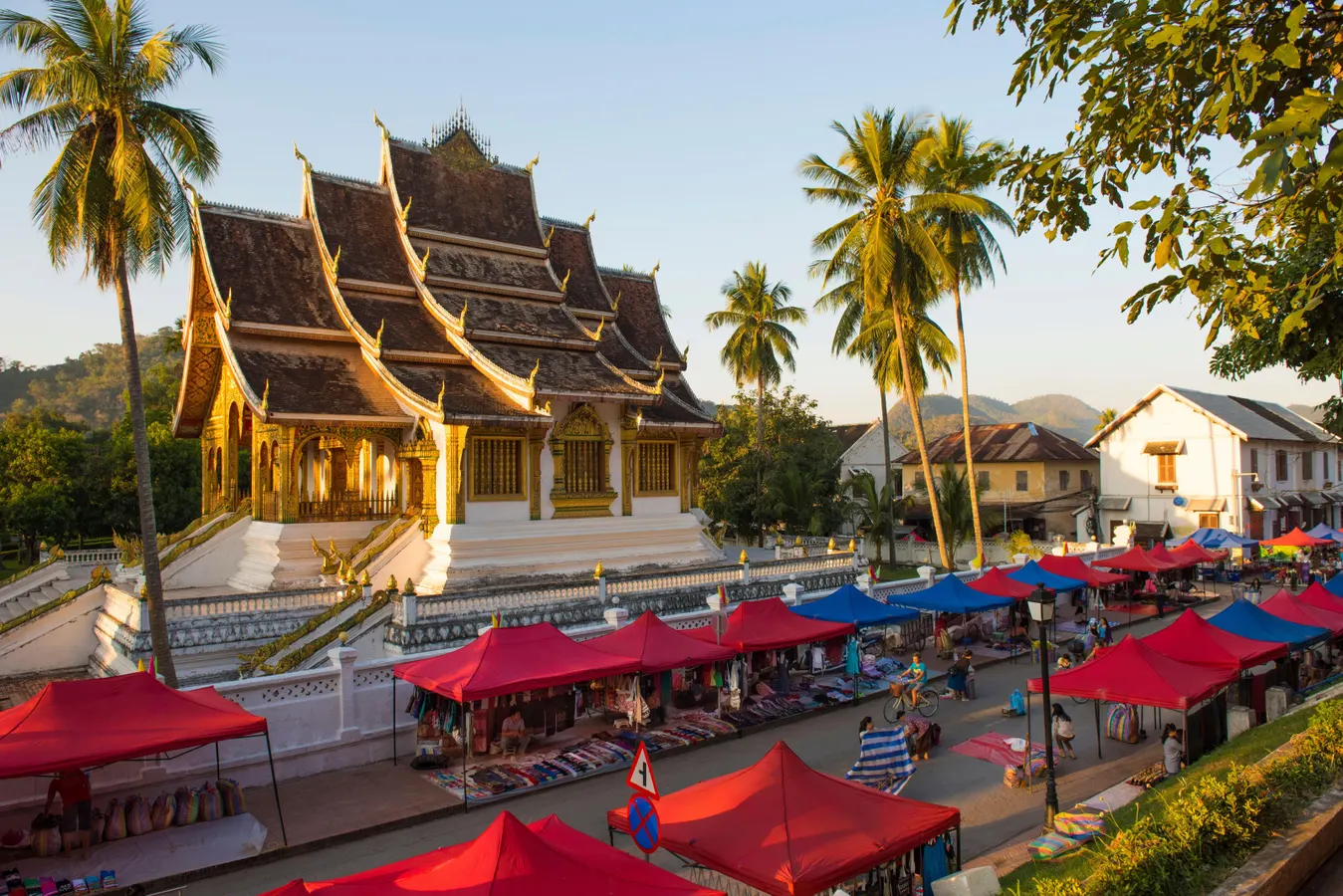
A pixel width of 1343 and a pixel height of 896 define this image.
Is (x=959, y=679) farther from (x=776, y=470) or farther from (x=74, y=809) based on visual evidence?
(x=776, y=470)

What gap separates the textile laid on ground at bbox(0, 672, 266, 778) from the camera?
863 centimetres

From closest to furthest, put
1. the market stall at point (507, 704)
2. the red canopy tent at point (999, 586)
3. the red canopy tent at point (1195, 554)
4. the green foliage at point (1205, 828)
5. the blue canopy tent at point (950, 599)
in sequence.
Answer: the green foliage at point (1205, 828) → the market stall at point (507, 704) → the blue canopy tent at point (950, 599) → the red canopy tent at point (999, 586) → the red canopy tent at point (1195, 554)

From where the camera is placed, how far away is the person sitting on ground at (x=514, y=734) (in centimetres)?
1284

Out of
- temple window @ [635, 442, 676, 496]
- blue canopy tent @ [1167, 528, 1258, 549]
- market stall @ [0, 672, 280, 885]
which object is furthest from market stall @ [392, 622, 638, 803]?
blue canopy tent @ [1167, 528, 1258, 549]

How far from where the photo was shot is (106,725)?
9164 millimetres

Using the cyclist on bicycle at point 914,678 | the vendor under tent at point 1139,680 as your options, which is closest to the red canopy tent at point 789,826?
the vendor under tent at point 1139,680

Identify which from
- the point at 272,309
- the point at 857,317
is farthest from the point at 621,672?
the point at 857,317

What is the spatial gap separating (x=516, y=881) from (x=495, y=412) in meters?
15.0

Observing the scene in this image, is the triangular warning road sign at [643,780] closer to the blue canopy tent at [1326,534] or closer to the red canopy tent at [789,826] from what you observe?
the red canopy tent at [789,826]

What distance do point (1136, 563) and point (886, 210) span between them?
12.2m

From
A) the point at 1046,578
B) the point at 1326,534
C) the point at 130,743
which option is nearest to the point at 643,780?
the point at 130,743

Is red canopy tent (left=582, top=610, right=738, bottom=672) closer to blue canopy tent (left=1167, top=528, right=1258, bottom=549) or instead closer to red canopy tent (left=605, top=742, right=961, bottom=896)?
red canopy tent (left=605, top=742, right=961, bottom=896)

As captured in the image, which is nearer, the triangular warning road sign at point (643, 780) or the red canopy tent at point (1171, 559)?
the triangular warning road sign at point (643, 780)

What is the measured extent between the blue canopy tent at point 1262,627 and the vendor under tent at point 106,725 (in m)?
14.4
